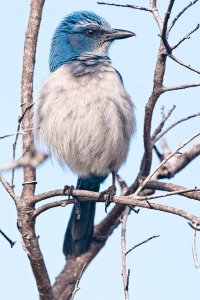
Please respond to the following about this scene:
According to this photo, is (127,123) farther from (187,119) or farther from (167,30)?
(167,30)

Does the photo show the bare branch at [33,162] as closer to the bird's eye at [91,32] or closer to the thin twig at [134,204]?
the thin twig at [134,204]

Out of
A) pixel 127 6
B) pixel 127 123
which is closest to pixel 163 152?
pixel 127 123

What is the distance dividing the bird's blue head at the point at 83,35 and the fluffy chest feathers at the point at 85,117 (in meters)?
0.70

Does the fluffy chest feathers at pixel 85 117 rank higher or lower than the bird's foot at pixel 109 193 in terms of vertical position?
higher

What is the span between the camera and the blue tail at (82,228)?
7.16 meters

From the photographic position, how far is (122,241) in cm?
482

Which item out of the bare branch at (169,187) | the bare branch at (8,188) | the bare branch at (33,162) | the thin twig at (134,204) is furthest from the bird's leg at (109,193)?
the bare branch at (33,162)

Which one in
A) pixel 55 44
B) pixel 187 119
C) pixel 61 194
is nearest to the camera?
pixel 61 194

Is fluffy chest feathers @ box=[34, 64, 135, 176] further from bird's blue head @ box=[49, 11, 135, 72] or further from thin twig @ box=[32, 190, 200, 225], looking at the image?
thin twig @ box=[32, 190, 200, 225]

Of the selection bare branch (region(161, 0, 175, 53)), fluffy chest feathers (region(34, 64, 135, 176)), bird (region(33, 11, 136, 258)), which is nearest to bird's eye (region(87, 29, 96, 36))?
bird (region(33, 11, 136, 258))

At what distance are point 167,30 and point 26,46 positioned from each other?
201 cm

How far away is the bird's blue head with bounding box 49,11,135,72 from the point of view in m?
7.46

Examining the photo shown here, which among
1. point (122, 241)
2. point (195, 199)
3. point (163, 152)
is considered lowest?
point (122, 241)

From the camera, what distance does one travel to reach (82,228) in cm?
727
